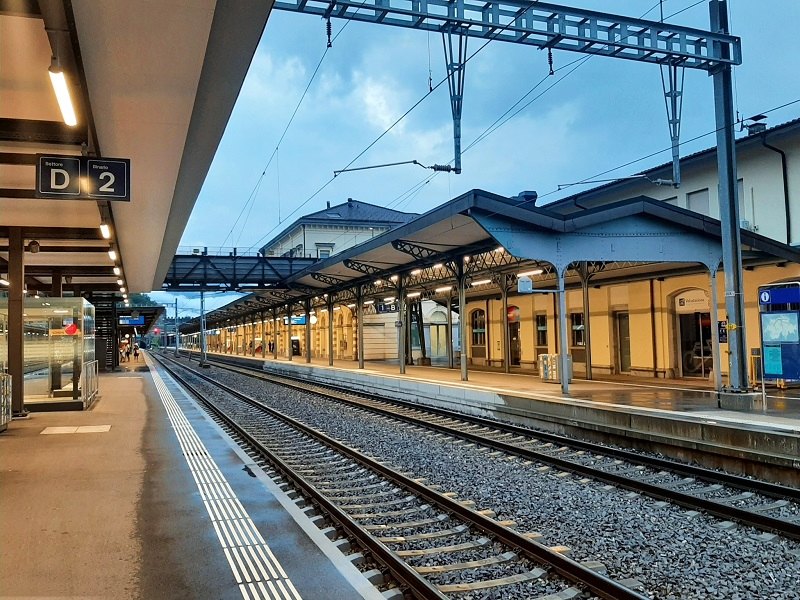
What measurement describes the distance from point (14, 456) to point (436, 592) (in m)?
7.73

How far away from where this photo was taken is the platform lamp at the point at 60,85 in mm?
4801

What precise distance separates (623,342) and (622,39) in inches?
532

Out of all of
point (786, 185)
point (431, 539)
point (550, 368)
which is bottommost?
point (431, 539)

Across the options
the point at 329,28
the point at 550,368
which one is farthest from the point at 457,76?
the point at 550,368

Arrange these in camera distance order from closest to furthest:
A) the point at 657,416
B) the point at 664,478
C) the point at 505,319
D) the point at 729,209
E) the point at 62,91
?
the point at 62,91 → the point at 664,478 → the point at 657,416 → the point at 729,209 → the point at 505,319

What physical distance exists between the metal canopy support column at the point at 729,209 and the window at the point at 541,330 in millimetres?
13984

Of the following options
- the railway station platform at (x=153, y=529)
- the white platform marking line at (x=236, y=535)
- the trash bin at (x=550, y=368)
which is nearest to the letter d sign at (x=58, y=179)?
the railway station platform at (x=153, y=529)

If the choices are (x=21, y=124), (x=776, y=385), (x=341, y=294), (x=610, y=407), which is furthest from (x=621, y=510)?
(x=341, y=294)

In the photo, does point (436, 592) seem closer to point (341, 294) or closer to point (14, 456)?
point (14, 456)

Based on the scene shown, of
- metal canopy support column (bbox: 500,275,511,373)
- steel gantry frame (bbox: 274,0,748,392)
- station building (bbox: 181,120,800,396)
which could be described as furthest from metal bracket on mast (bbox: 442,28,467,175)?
metal canopy support column (bbox: 500,275,511,373)

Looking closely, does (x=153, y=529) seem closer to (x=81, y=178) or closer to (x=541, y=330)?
(x=81, y=178)

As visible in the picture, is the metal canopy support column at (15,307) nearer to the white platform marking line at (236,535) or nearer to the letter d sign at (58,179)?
the white platform marking line at (236,535)

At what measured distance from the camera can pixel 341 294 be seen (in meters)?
36.4

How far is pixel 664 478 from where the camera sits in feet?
27.6
